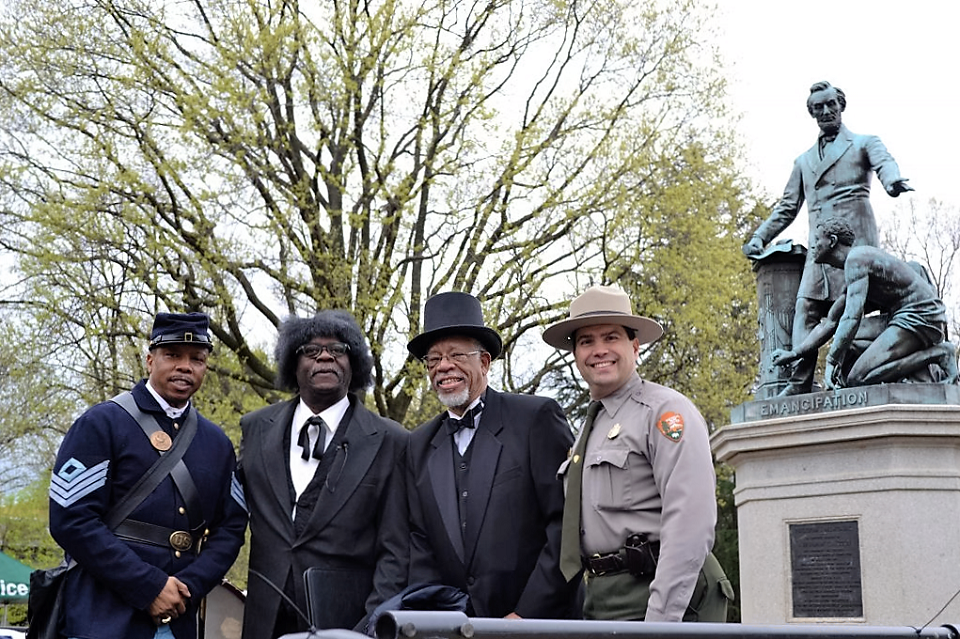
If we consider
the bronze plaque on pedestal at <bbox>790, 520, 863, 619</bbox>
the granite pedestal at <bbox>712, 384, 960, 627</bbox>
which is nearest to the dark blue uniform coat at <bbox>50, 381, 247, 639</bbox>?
the granite pedestal at <bbox>712, 384, 960, 627</bbox>

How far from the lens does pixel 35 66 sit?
15.3m

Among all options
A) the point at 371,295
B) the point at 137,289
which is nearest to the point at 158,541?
the point at 371,295

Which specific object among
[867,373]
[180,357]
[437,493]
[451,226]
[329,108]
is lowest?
[437,493]

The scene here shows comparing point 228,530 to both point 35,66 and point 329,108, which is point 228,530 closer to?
point 329,108

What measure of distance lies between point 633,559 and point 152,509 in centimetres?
181

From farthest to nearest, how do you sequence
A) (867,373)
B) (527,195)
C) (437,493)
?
1. (527,195)
2. (867,373)
3. (437,493)

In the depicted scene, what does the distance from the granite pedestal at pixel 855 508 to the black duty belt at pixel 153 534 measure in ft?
17.6

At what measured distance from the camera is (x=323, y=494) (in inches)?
191

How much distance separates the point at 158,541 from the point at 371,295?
10.1m

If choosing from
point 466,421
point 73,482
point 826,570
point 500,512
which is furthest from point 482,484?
point 826,570

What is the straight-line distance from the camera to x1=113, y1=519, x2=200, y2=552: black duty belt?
4414mm

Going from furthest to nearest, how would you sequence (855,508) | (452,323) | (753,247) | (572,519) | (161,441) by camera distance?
(753,247)
(855,508)
(452,323)
(161,441)
(572,519)

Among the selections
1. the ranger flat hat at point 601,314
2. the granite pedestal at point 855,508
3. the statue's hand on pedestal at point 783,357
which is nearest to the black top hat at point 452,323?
the ranger flat hat at point 601,314

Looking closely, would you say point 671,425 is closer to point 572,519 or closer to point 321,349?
point 572,519
